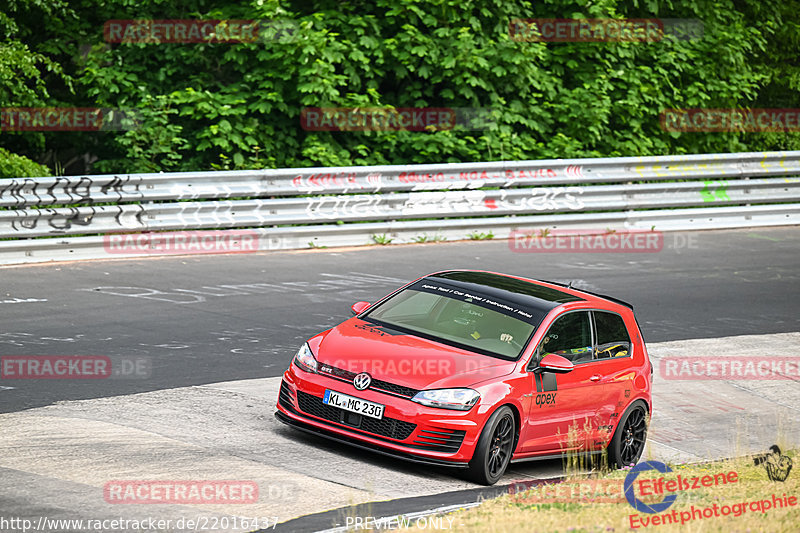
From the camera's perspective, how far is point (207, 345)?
1178 cm

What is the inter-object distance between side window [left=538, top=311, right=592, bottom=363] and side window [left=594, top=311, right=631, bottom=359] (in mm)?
127

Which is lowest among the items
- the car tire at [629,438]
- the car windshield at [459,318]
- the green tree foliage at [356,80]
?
the car tire at [629,438]

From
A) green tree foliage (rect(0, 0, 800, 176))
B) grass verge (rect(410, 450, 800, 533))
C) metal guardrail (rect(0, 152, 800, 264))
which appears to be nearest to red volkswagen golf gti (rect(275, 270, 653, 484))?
grass verge (rect(410, 450, 800, 533))

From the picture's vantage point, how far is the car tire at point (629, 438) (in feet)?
32.3

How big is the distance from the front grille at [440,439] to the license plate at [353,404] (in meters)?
0.36

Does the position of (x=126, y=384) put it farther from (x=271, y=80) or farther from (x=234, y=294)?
(x=271, y=80)

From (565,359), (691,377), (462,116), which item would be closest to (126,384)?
(565,359)

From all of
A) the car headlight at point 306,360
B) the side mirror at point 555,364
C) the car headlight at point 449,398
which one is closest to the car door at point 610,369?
the side mirror at point 555,364

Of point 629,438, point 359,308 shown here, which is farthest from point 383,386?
point 629,438

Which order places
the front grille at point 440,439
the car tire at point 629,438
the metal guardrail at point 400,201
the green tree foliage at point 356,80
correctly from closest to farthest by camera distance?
the front grille at point 440,439, the car tire at point 629,438, the metal guardrail at point 400,201, the green tree foliage at point 356,80

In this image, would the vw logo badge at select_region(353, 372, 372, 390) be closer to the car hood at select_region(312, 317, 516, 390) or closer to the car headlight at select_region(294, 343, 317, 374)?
the car hood at select_region(312, 317, 516, 390)

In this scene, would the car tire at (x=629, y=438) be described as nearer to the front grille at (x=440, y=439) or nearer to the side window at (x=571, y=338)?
the side window at (x=571, y=338)

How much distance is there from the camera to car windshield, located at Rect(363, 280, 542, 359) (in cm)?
930

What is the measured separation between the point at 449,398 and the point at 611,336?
2.19 meters
